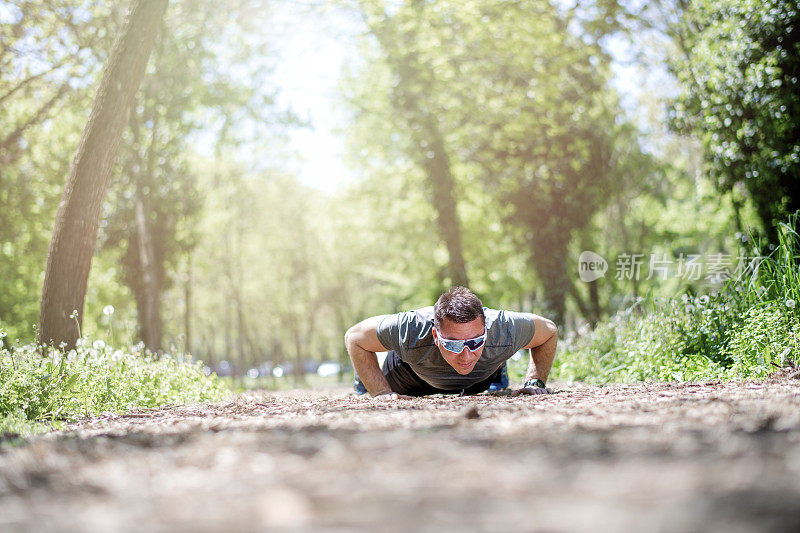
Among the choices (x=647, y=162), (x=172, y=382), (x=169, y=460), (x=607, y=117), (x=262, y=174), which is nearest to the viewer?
(x=169, y=460)

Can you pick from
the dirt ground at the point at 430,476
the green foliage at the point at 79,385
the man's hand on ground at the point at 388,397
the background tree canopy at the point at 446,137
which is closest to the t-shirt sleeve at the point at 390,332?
the man's hand on ground at the point at 388,397

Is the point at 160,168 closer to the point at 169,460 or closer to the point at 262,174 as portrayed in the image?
the point at 262,174

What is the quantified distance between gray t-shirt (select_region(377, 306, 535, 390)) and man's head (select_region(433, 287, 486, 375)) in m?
0.36

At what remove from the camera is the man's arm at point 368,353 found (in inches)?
244

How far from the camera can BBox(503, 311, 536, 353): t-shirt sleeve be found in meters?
6.13

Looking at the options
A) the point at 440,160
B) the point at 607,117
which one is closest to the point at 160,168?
the point at 440,160

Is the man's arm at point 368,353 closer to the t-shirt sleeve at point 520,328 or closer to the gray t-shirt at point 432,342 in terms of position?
the gray t-shirt at point 432,342

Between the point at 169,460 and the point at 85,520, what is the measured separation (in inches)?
32.1

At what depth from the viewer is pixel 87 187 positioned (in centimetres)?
680

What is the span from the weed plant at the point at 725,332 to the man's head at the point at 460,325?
7.81 feet

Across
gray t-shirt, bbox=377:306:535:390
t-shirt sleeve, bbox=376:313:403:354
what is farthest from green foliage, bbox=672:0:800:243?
t-shirt sleeve, bbox=376:313:403:354

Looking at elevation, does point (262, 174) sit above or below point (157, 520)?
above

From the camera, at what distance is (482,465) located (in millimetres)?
2279

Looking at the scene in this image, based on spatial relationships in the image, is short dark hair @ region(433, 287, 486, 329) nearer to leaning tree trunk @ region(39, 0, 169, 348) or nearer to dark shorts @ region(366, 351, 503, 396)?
dark shorts @ region(366, 351, 503, 396)
